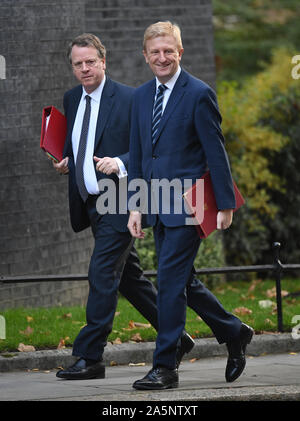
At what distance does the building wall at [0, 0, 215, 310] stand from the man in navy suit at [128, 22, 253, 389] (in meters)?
4.19

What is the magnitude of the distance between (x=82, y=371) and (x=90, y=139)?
155cm

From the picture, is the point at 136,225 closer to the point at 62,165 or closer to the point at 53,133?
the point at 62,165

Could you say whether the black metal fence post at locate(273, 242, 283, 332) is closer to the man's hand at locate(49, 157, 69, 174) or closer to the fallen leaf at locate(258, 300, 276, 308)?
the fallen leaf at locate(258, 300, 276, 308)

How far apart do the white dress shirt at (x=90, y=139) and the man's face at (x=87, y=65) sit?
0.33ft

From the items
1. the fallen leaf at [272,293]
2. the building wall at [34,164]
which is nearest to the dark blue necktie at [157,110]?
the building wall at [34,164]

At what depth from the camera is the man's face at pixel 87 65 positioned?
719 cm

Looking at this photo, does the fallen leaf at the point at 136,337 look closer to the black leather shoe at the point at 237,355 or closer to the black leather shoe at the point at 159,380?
the black leather shoe at the point at 237,355

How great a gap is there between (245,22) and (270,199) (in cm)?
1867

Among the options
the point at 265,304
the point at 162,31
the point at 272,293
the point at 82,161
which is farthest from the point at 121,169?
the point at 272,293

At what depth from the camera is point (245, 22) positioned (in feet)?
108

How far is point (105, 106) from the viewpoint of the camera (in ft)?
23.9

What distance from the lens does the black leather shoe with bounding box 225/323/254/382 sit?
276 inches

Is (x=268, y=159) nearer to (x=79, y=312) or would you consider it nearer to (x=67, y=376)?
(x=79, y=312)

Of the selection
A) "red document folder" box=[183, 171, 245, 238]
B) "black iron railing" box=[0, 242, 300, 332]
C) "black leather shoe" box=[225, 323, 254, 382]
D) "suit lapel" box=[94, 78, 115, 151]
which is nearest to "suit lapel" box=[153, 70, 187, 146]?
"red document folder" box=[183, 171, 245, 238]
